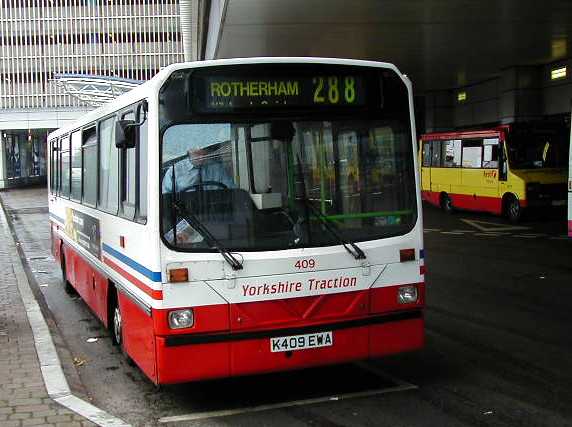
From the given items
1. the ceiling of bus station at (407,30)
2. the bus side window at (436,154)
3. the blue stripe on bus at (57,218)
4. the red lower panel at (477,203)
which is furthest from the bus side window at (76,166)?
the bus side window at (436,154)

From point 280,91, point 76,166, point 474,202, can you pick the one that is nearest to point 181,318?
point 280,91

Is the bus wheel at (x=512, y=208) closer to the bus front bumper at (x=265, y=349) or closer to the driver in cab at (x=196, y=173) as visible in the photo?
the bus front bumper at (x=265, y=349)

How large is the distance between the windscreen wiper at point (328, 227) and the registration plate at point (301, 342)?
651mm

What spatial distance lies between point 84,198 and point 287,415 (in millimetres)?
4559

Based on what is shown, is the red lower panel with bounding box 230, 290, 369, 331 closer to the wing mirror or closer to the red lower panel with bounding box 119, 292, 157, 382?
the red lower panel with bounding box 119, 292, 157, 382

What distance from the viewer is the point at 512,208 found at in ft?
71.9

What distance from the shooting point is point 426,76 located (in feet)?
103

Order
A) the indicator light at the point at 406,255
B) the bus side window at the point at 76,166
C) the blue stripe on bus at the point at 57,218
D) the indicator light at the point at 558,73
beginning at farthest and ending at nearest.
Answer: the indicator light at the point at 558,73 < the blue stripe on bus at the point at 57,218 < the bus side window at the point at 76,166 < the indicator light at the point at 406,255

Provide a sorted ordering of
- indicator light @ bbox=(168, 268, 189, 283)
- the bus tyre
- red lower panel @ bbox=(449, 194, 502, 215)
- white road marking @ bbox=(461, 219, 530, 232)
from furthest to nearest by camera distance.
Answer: red lower panel @ bbox=(449, 194, 502, 215) → white road marking @ bbox=(461, 219, 530, 232) → the bus tyre → indicator light @ bbox=(168, 268, 189, 283)

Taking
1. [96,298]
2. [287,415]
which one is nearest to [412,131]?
[287,415]

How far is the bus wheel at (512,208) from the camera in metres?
21.5

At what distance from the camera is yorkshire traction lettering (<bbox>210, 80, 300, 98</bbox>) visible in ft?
18.5

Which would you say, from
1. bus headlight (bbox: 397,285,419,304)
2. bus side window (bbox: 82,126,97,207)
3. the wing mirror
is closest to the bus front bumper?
bus headlight (bbox: 397,285,419,304)

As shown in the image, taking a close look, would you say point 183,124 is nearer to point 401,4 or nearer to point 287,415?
point 287,415
